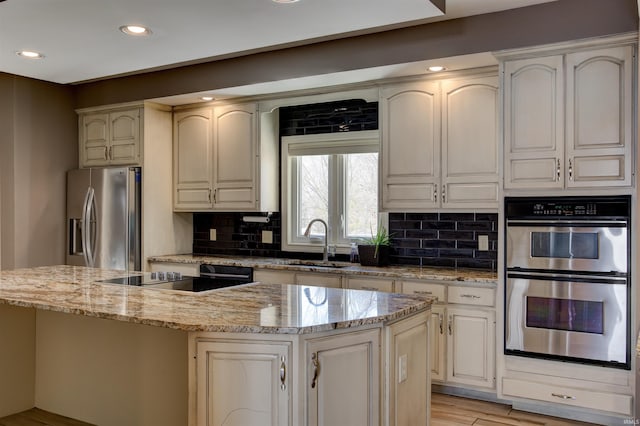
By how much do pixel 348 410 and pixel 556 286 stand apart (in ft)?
5.68

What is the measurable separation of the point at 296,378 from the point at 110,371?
1.36m

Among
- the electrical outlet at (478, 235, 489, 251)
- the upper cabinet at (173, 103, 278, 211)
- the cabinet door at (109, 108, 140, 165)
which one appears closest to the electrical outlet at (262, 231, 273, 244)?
the upper cabinet at (173, 103, 278, 211)

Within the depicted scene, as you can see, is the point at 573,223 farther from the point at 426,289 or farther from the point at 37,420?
the point at 37,420

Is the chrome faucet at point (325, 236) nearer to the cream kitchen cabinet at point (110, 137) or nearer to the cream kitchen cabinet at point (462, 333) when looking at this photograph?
the cream kitchen cabinet at point (462, 333)

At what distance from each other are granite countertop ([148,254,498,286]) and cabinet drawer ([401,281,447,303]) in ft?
0.17

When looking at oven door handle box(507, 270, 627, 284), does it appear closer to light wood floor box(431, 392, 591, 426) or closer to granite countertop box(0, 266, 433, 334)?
light wood floor box(431, 392, 591, 426)

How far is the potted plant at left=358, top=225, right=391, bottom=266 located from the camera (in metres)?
4.24

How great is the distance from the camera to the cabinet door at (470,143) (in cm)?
374

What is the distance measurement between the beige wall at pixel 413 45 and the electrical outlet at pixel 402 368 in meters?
2.10

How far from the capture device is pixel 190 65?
15.4 ft

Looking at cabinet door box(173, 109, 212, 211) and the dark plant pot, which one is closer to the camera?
the dark plant pot

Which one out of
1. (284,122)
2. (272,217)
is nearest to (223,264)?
(272,217)

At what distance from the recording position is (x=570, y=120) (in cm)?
324

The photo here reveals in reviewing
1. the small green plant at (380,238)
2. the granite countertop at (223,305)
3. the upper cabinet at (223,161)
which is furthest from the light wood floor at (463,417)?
the upper cabinet at (223,161)
